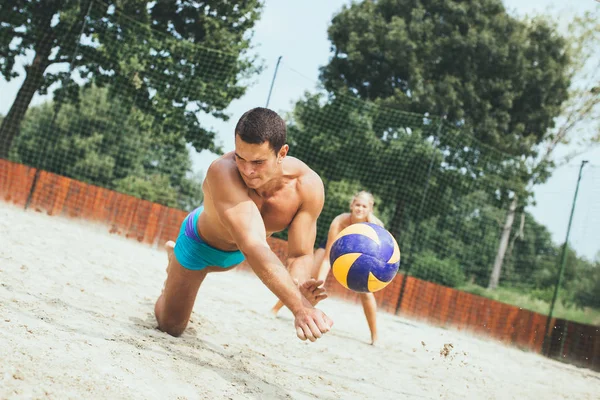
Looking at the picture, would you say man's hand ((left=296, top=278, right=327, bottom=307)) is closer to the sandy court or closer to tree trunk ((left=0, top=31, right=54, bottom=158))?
the sandy court

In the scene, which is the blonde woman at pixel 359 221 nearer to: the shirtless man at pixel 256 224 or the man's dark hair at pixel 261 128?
the shirtless man at pixel 256 224

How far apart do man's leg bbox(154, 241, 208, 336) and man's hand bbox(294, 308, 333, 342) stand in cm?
153

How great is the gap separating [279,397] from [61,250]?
3.45 meters

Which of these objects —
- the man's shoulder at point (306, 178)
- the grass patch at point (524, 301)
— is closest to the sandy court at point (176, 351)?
the man's shoulder at point (306, 178)

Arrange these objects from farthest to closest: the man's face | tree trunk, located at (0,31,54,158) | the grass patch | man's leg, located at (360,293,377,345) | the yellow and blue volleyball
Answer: tree trunk, located at (0,31,54,158), the grass patch, man's leg, located at (360,293,377,345), the yellow and blue volleyball, the man's face

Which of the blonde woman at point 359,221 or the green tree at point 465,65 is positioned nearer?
the blonde woman at point 359,221

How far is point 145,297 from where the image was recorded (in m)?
4.73

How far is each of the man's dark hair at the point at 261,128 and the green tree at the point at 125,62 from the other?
881 centimetres

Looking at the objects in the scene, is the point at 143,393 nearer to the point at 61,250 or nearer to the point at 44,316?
the point at 44,316

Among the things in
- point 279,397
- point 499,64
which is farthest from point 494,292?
point 279,397

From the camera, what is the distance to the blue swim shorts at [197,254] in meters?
3.56

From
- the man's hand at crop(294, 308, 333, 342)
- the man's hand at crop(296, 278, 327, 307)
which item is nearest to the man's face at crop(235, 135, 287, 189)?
the man's hand at crop(296, 278, 327, 307)

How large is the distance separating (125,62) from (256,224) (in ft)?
35.2

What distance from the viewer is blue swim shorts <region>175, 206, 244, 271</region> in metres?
3.56
